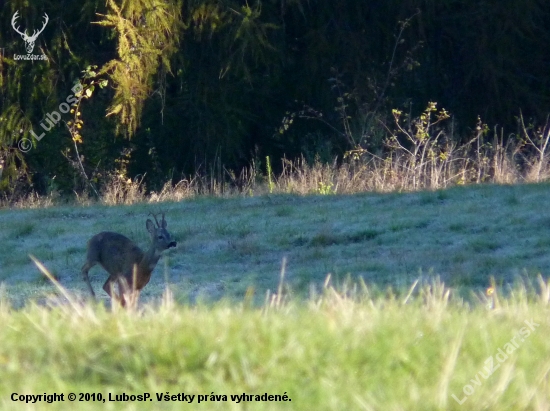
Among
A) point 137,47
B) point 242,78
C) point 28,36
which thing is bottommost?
point 242,78

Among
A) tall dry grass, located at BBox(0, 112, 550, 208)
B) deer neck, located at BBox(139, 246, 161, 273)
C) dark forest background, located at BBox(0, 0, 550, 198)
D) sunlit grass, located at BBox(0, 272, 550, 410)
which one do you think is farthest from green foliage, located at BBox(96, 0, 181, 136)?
sunlit grass, located at BBox(0, 272, 550, 410)

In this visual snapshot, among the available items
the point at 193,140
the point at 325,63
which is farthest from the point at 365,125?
the point at 193,140

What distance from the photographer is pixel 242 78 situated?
19.2m

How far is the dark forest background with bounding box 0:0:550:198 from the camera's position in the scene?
1902cm

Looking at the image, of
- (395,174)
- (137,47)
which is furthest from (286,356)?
(137,47)

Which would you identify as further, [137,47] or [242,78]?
[242,78]

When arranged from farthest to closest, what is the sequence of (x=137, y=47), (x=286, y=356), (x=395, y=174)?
1. (x=137, y=47)
2. (x=395, y=174)
3. (x=286, y=356)

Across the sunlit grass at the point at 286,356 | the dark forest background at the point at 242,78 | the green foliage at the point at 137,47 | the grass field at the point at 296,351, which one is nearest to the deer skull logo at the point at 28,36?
the dark forest background at the point at 242,78

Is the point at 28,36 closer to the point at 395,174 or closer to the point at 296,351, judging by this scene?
the point at 395,174

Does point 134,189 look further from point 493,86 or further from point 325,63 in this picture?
point 493,86

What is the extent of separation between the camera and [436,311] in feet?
18.7

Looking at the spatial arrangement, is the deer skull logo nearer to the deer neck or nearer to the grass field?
the deer neck

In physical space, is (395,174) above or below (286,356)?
above

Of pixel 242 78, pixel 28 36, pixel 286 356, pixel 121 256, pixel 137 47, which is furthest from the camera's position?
pixel 28 36
